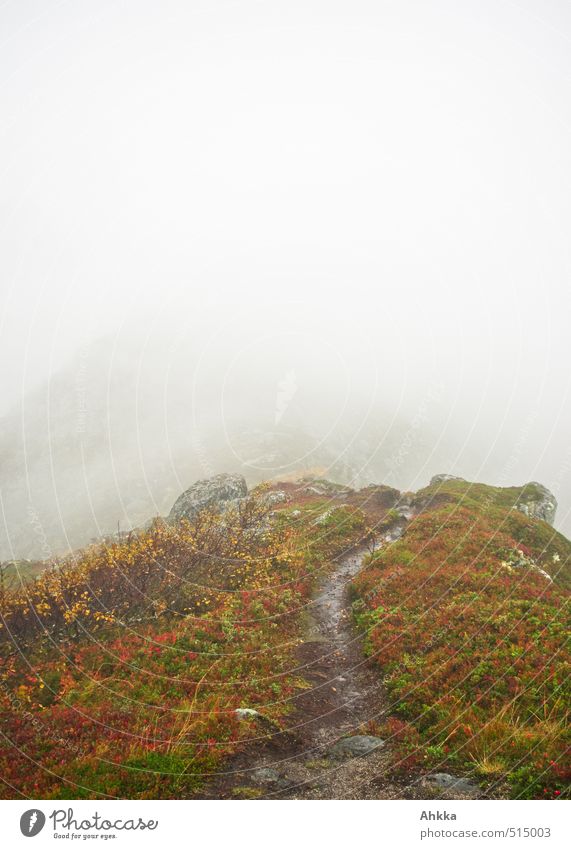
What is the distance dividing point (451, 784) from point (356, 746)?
242 centimetres

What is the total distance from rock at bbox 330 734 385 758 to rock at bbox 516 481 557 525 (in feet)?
95.8

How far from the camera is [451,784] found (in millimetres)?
8453

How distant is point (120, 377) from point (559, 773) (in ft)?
537

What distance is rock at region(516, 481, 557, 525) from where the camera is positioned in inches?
1344

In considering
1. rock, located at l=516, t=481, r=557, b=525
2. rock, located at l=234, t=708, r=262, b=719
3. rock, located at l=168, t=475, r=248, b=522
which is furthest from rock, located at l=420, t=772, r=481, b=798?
rock, located at l=516, t=481, r=557, b=525

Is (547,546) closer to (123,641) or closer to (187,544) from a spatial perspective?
(187,544)

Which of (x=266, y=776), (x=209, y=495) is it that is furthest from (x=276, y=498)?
(x=266, y=776)

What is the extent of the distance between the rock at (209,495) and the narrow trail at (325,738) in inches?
721

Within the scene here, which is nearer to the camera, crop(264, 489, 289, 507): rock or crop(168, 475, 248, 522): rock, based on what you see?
crop(168, 475, 248, 522): rock

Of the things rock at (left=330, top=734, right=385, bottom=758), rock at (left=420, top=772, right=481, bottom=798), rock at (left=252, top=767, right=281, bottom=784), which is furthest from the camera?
rock at (left=330, top=734, right=385, bottom=758)

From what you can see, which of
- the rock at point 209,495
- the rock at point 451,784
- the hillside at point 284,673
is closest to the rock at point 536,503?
the hillside at point 284,673

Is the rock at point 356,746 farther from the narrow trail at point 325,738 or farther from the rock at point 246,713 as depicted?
the rock at point 246,713

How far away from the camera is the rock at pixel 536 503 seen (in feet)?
112

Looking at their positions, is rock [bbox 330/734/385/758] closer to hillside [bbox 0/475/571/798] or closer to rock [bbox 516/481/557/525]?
hillside [bbox 0/475/571/798]
